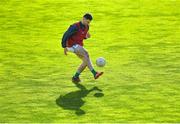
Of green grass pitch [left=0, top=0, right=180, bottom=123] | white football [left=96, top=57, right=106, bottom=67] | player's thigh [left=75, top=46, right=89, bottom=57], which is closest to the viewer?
green grass pitch [left=0, top=0, right=180, bottom=123]

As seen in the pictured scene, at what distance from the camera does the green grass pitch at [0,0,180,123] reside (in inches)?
549

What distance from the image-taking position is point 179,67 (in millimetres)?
17062

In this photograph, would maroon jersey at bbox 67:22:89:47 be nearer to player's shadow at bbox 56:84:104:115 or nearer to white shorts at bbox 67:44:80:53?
white shorts at bbox 67:44:80:53

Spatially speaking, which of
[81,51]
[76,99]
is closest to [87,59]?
[81,51]

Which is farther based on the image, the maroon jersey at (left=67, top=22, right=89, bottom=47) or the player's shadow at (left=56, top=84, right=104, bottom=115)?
the maroon jersey at (left=67, top=22, right=89, bottom=47)

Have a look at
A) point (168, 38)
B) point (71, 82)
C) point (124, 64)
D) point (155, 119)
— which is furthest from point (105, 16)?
point (155, 119)

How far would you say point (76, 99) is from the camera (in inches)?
579

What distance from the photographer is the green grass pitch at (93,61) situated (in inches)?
549

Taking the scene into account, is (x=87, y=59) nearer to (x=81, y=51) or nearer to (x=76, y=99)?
(x=81, y=51)

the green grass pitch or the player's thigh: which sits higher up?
the player's thigh

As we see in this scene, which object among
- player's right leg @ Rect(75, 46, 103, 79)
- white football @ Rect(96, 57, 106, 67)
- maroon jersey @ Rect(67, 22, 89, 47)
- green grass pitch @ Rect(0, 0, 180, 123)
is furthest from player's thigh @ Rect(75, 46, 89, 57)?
green grass pitch @ Rect(0, 0, 180, 123)

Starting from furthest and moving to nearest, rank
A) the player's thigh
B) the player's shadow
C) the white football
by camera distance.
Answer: the white football < the player's thigh < the player's shadow

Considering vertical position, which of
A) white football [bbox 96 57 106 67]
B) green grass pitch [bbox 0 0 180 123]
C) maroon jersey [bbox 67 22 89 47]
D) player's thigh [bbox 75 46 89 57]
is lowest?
green grass pitch [bbox 0 0 180 123]

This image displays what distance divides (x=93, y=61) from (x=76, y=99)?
3.31m
